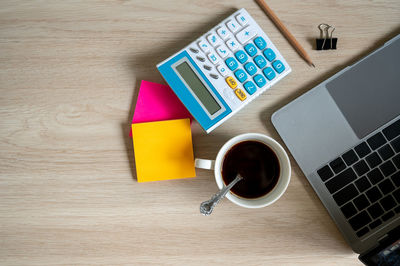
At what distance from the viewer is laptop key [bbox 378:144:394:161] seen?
0.57 meters

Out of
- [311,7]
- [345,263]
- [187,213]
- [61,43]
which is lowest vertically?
[345,263]

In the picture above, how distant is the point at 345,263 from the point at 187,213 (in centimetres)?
30

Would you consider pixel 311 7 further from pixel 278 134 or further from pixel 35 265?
pixel 35 265

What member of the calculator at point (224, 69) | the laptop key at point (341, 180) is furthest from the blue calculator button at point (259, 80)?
the laptop key at point (341, 180)

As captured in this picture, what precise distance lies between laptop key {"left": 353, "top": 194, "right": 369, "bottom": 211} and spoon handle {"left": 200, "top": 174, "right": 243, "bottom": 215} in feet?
0.67

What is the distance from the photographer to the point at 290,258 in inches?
23.5

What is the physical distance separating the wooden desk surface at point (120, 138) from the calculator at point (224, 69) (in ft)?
0.13

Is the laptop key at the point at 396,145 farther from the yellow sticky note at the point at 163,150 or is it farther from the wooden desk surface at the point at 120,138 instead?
the yellow sticky note at the point at 163,150

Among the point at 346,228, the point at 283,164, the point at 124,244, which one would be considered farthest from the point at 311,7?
the point at 124,244

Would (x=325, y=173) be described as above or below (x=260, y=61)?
below

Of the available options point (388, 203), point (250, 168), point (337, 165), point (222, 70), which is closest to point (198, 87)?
point (222, 70)

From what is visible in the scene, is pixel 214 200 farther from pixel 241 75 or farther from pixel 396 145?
pixel 396 145

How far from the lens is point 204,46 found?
1.89 feet

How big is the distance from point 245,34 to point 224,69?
0.07m
